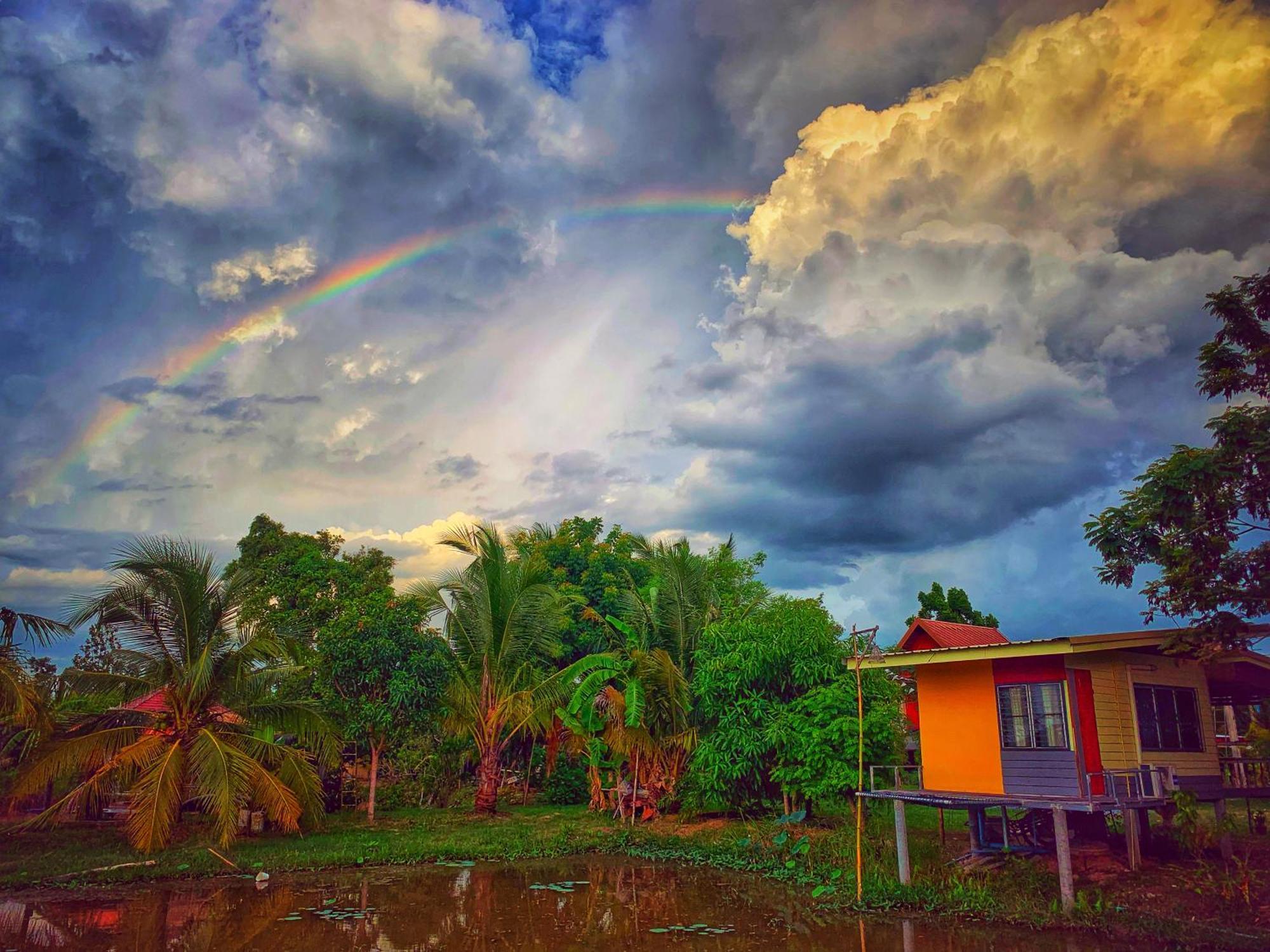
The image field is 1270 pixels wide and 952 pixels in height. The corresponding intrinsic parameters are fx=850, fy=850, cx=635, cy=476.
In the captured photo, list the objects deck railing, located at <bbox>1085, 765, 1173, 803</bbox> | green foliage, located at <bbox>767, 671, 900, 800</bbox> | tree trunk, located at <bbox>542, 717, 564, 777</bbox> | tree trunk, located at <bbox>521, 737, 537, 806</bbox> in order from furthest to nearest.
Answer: tree trunk, located at <bbox>521, 737, 537, 806</bbox> → tree trunk, located at <bbox>542, 717, 564, 777</bbox> → green foliage, located at <bbox>767, 671, 900, 800</bbox> → deck railing, located at <bbox>1085, 765, 1173, 803</bbox>

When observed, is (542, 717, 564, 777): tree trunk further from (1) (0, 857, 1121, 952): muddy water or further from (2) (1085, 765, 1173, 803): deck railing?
(2) (1085, 765, 1173, 803): deck railing

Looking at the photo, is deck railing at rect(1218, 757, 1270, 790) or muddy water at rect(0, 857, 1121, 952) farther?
deck railing at rect(1218, 757, 1270, 790)

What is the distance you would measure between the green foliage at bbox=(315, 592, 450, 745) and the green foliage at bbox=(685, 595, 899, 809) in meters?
6.23

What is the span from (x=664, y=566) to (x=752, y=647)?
14.1 ft

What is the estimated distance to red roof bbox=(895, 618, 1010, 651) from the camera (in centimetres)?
1648

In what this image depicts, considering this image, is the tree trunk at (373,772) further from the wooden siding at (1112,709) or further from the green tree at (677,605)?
the wooden siding at (1112,709)

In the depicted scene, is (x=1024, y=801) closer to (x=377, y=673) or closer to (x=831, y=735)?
(x=831, y=735)

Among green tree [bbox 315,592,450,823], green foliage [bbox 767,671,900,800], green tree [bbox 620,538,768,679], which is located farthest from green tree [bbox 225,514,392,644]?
green foliage [bbox 767,671,900,800]

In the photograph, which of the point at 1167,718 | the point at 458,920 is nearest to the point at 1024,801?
the point at 1167,718

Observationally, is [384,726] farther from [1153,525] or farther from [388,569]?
[1153,525]

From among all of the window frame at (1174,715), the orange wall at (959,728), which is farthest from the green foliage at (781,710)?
the window frame at (1174,715)

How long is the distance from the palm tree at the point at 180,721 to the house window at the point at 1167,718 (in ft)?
48.5

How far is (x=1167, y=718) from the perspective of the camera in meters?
14.5

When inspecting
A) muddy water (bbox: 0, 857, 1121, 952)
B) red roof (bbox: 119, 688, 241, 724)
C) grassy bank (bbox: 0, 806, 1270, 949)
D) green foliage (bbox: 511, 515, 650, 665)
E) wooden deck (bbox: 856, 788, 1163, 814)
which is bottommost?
muddy water (bbox: 0, 857, 1121, 952)
